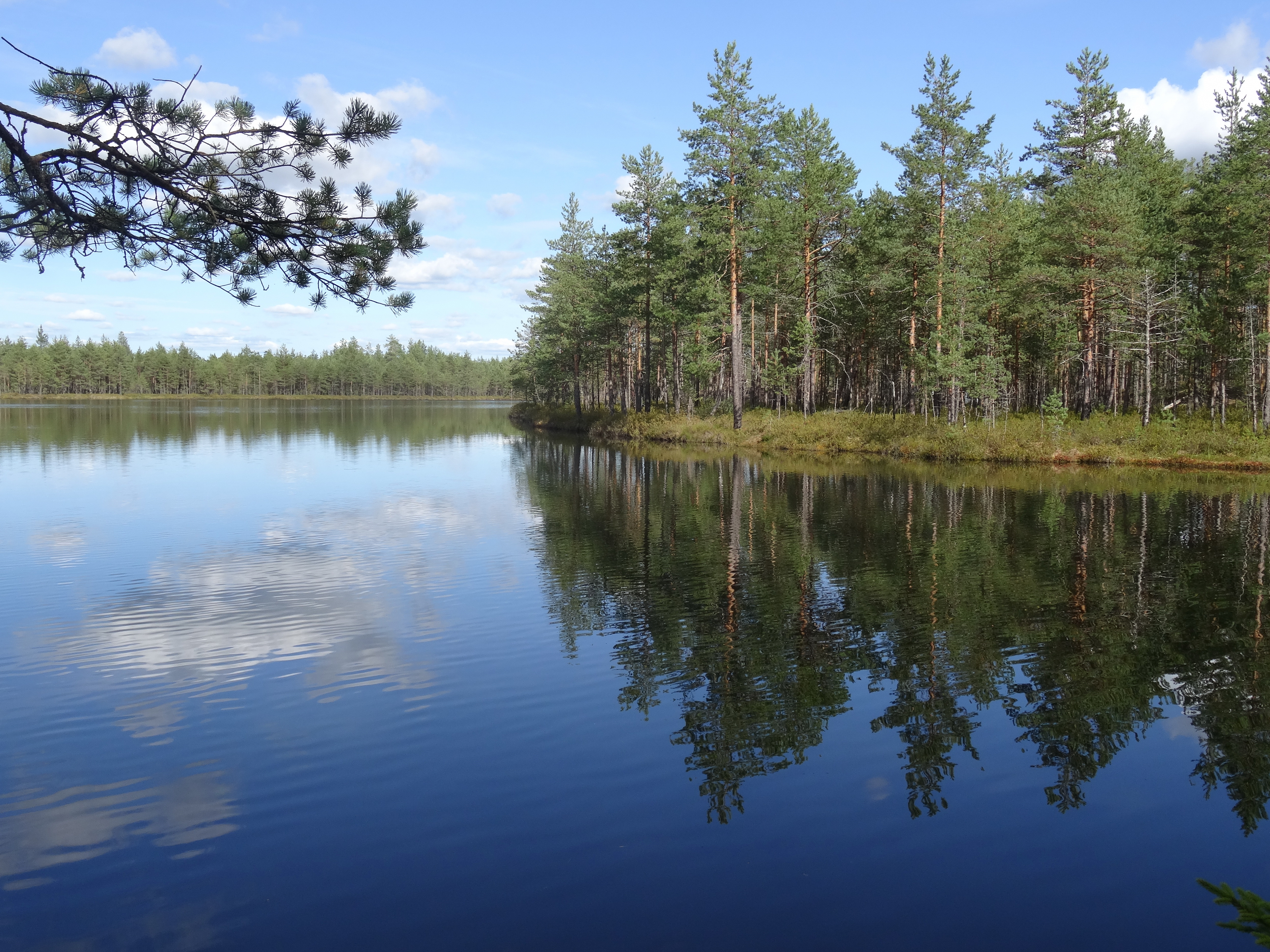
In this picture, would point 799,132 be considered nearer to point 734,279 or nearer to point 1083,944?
point 734,279

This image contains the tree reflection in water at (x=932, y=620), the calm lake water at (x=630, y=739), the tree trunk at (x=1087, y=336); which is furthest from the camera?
the tree trunk at (x=1087, y=336)

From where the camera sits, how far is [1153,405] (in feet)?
159

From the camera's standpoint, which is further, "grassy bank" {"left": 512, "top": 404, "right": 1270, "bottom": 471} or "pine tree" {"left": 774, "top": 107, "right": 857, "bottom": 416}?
"pine tree" {"left": 774, "top": 107, "right": 857, "bottom": 416}

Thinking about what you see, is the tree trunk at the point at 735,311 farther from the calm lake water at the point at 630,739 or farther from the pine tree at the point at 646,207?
the calm lake water at the point at 630,739

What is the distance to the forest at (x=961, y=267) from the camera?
40469 mm

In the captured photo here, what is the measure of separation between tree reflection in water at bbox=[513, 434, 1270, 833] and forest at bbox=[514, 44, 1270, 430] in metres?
16.8

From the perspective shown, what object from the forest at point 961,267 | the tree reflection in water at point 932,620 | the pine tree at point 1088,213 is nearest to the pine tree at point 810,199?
the forest at point 961,267

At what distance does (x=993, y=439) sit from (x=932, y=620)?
99.0 feet

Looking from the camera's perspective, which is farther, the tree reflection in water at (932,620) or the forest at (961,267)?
the forest at (961,267)

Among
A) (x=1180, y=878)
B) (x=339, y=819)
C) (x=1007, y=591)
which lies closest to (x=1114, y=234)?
(x=1007, y=591)

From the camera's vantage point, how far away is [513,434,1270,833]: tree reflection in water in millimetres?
9031

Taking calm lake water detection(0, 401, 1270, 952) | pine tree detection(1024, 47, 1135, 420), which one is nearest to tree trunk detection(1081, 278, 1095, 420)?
pine tree detection(1024, 47, 1135, 420)

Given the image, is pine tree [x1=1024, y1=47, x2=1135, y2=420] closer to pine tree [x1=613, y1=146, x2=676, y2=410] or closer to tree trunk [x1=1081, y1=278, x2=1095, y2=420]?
tree trunk [x1=1081, y1=278, x2=1095, y2=420]

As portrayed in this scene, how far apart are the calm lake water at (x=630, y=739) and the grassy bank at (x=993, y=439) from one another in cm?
1863
